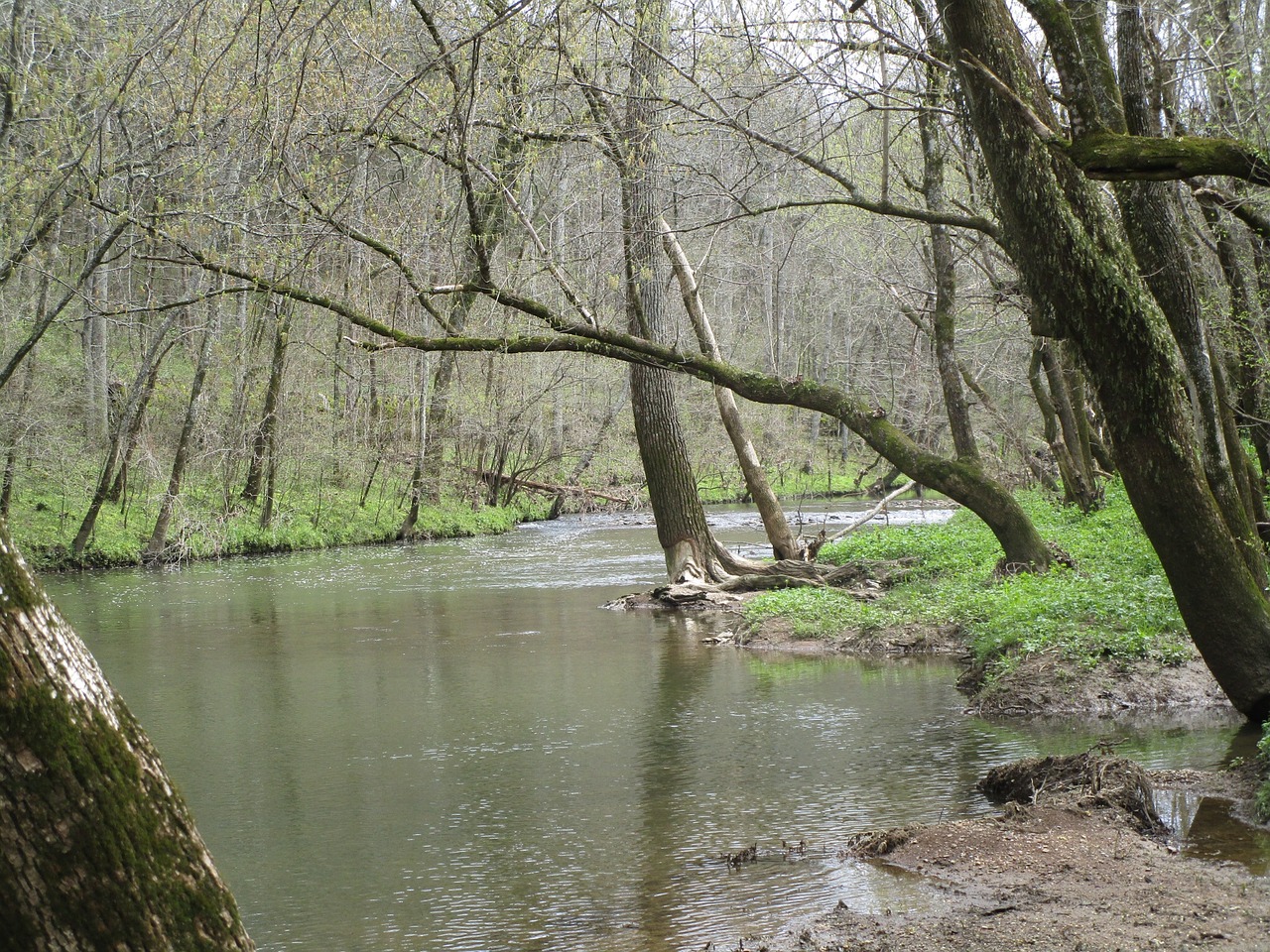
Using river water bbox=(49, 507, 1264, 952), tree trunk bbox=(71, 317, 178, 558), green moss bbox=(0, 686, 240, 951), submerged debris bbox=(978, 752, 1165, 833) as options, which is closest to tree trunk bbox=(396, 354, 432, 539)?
tree trunk bbox=(71, 317, 178, 558)

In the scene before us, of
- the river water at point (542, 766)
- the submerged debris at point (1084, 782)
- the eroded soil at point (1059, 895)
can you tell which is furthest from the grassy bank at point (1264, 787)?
the river water at point (542, 766)

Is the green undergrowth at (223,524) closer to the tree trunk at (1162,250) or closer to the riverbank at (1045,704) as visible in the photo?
the riverbank at (1045,704)

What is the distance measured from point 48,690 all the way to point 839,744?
6.65m

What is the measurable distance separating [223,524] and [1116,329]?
21.1 meters

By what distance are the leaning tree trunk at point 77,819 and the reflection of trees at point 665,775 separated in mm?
2756

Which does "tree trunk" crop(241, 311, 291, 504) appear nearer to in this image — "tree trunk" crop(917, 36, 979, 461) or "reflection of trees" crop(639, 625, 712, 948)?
"reflection of trees" crop(639, 625, 712, 948)

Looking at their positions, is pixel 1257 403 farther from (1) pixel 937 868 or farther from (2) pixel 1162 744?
(1) pixel 937 868

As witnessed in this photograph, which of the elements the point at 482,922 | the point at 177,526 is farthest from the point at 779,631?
the point at 177,526

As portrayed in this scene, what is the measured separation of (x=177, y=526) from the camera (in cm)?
2334

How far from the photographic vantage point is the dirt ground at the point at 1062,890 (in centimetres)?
445

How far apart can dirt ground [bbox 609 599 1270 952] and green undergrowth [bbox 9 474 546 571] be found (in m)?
18.5

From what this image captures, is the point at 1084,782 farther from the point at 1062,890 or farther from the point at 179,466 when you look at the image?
the point at 179,466

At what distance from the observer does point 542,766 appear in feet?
27.1

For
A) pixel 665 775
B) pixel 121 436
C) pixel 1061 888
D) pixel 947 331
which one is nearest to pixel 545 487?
pixel 121 436
